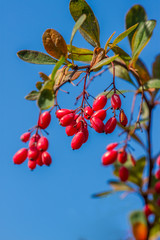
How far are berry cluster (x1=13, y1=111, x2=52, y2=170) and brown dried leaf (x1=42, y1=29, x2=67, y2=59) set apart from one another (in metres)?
0.21

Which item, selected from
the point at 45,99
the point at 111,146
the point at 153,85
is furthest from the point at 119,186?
the point at 45,99

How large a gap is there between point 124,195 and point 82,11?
1.31 m

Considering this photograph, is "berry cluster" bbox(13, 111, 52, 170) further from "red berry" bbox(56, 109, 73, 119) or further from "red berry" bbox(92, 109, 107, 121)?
"red berry" bbox(92, 109, 107, 121)

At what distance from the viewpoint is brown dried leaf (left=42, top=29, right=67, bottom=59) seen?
1.05m

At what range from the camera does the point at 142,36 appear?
47.0 inches

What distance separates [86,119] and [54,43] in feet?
0.92

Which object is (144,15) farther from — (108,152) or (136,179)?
(136,179)

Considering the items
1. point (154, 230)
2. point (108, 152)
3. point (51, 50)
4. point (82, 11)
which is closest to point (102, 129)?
point (51, 50)

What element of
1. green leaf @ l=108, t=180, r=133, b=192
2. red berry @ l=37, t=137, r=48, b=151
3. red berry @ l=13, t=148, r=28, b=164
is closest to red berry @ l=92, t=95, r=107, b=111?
red berry @ l=37, t=137, r=48, b=151

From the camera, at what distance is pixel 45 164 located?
43.8 inches

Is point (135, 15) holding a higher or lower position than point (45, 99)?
higher

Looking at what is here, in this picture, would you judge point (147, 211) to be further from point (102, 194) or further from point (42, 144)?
point (42, 144)

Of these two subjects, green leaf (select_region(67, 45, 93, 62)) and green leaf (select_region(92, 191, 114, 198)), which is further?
green leaf (select_region(92, 191, 114, 198))

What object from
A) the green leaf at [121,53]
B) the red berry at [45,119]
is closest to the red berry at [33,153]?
the red berry at [45,119]
